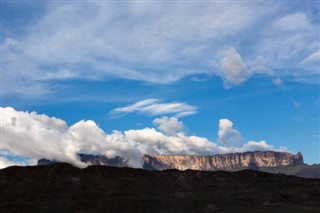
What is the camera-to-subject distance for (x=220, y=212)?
192m

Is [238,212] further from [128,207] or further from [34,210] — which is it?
[34,210]

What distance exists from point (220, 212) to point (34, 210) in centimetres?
8031

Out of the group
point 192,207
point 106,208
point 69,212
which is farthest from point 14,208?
point 192,207

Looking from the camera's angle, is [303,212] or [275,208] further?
[275,208]

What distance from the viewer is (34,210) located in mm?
190500

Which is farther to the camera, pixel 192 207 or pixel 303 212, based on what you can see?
pixel 192 207

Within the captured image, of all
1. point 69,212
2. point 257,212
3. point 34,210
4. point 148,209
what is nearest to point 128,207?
point 148,209

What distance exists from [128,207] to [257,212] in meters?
56.4

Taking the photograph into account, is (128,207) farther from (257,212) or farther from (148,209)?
(257,212)

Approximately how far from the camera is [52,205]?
198 metres

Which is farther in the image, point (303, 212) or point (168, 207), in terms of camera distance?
point (168, 207)

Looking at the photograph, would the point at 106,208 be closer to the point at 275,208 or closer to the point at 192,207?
the point at 192,207

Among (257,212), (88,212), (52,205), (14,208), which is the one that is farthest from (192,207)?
(14,208)

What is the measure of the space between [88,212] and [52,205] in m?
19.9
